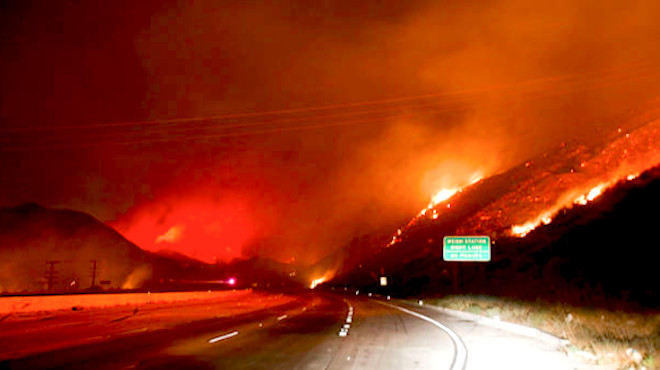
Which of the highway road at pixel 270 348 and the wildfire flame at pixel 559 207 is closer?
the highway road at pixel 270 348

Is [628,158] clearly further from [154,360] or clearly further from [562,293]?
[154,360]

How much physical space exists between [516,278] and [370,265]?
407 ft

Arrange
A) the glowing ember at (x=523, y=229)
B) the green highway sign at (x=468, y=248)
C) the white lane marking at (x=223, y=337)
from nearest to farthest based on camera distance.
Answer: the white lane marking at (x=223, y=337)
the green highway sign at (x=468, y=248)
the glowing ember at (x=523, y=229)

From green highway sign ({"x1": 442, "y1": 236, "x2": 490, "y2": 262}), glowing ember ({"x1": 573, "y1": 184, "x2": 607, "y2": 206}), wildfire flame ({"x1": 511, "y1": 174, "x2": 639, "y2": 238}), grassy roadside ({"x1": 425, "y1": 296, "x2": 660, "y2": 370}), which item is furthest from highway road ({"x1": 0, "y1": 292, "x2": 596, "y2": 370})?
wildfire flame ({"x1": 511, "y1": 174, "x2": 639, "y2": 238})

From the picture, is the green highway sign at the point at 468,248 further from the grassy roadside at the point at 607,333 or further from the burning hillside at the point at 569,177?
the burning hillside at the point at 569,177

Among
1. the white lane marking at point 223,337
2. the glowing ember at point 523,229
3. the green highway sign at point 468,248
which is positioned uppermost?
the glowing ember at point 523,229

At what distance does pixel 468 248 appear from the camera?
43.1 m

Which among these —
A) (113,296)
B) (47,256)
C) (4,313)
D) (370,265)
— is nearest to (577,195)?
(113,296)

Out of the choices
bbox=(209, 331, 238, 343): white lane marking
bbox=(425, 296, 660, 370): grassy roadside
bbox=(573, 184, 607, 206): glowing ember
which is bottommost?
bbox=(209, 331, 238, 343): white lane marking

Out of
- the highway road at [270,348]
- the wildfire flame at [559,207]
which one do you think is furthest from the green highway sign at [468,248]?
the wildfire flame at [559,207]

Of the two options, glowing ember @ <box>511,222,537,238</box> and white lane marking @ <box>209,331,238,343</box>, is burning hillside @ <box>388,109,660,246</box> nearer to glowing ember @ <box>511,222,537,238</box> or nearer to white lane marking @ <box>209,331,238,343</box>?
glowing ember @ <box>511,222,537,238</box>

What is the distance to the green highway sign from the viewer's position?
42438 mm

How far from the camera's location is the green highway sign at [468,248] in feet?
139

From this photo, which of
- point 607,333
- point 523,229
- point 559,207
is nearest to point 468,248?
point 607,333
